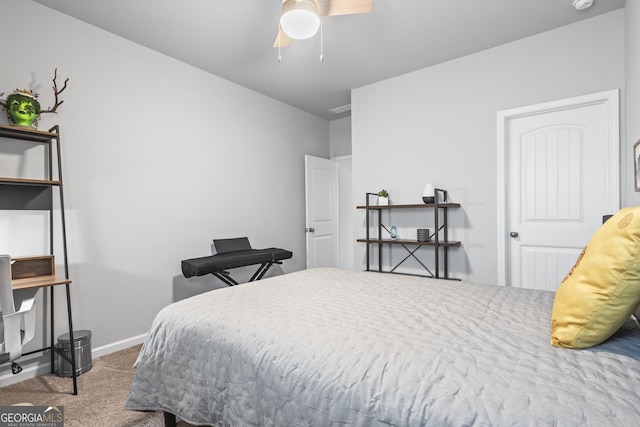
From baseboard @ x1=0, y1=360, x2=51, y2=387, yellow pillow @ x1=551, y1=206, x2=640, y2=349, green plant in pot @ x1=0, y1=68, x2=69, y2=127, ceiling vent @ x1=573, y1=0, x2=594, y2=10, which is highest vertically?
ceiling vent @ x1=573, y1=0, x2=594, y2=10

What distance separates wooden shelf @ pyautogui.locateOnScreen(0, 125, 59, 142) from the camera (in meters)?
2.04

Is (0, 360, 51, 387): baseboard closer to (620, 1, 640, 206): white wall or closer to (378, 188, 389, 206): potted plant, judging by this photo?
(378, 188, 389, 206): potted plant

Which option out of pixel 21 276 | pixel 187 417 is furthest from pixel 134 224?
pixel 187 417

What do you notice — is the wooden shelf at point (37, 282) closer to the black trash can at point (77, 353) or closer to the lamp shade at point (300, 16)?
the black trash can at point (77, 353)

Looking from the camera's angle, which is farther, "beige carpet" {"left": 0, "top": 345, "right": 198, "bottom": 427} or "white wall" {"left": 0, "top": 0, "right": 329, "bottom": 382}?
"white wall" {"left": 0, "top": 0, "right": 329, "bottom": 382}

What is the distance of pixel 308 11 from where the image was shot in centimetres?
179

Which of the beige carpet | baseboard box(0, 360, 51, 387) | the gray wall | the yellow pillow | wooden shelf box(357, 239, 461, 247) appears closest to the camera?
the yellow pillow

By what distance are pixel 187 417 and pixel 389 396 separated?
97cm

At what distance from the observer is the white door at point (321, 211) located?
4.60 m

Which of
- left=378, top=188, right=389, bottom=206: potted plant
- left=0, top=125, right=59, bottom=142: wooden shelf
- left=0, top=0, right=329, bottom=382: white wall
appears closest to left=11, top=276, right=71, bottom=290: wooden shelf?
left=0, top=0, right=329, bottom=382: white wall

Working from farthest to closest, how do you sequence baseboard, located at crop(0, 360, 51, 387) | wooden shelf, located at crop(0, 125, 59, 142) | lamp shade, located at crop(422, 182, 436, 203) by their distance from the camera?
lamp shade, located at crop(422, 182, 436, 203), baseboard, located at crop(0, 360, 51, 387), wooden shelf, located at crop(0, 125, 59, 142)

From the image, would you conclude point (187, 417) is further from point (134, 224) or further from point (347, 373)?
point (134, 224)

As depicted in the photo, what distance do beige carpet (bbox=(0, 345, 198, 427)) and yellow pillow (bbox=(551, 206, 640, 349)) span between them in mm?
1805

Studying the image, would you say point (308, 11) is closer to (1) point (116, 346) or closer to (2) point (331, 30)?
(2) point (331, 30)
